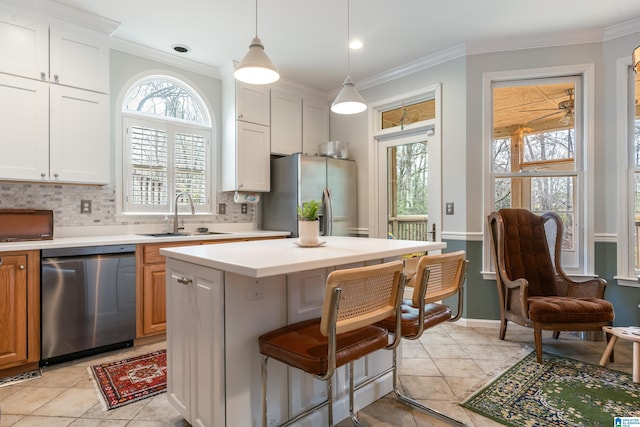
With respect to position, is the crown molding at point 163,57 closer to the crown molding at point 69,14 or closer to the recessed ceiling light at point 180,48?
the recessed ceiling light at point 180,48

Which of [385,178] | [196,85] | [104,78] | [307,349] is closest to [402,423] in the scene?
[307,349]

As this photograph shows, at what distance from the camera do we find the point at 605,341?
3055 mm

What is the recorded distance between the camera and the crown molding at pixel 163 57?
135 inches

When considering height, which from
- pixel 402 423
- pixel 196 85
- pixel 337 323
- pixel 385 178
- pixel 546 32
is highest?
pixel 546 32

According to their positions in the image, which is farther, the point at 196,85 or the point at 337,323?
the point at 196,85

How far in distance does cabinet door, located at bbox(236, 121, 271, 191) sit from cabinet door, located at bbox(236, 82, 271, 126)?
0.08 metres

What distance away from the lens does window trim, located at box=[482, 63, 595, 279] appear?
328cm

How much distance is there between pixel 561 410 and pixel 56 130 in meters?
4.00

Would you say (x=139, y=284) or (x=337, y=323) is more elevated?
(x=337, y=323)

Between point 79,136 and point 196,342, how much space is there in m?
2.31

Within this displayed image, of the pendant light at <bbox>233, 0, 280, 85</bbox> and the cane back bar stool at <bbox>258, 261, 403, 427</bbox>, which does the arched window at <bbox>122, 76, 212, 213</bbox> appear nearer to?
the pendant light at <bbox>233, 0, 280, 85</bbox>

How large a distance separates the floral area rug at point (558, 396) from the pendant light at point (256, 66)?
2.27m

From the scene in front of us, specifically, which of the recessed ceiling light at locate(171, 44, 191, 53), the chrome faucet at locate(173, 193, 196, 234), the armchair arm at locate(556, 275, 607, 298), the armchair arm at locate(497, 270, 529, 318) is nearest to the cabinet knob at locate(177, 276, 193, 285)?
the chrome faucet at locate(173, 193, 196, 234)

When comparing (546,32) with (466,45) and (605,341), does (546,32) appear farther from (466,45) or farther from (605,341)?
(605,341)
